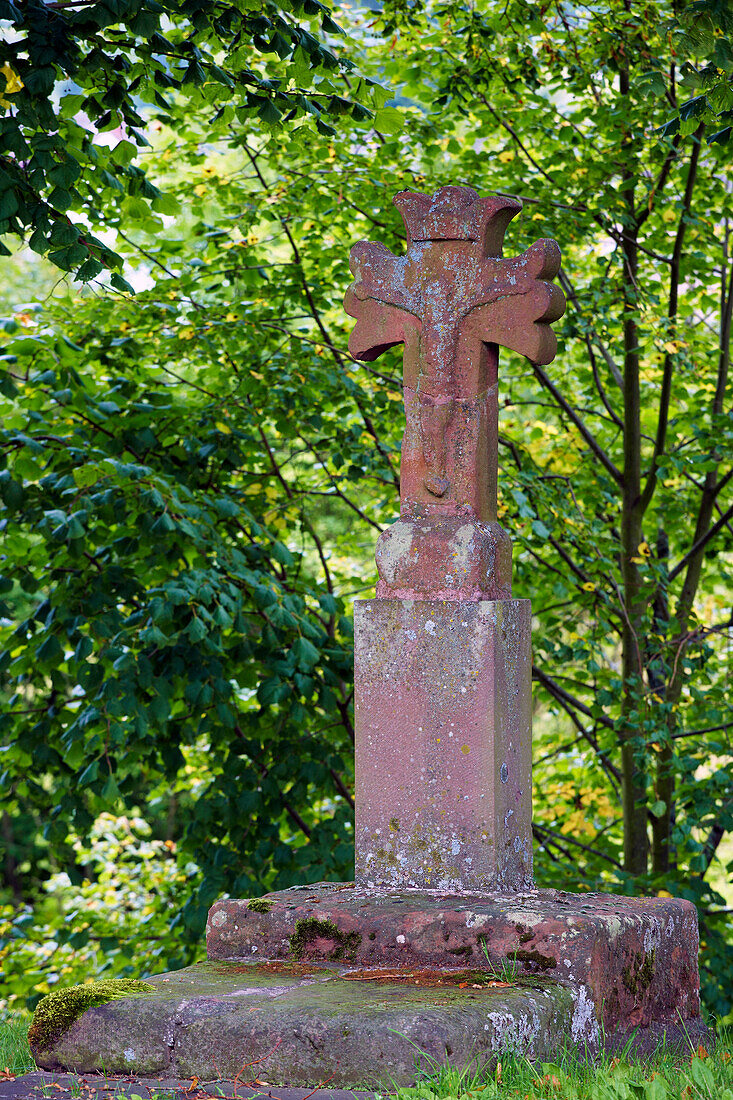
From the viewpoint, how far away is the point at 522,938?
3.24 metres

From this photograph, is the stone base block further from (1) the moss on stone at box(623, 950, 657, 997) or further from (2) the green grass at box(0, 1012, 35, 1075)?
(2) the green grass at box(0, 1012, 35, 1075)

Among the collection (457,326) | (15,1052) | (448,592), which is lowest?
(15,1052)

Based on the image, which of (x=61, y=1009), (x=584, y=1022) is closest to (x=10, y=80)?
(x=61, y=1009)

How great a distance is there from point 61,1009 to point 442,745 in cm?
149

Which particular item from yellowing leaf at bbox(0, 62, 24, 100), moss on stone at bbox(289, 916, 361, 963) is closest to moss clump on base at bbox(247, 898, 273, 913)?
moss on stone at bbox(289, 916, 361, 963)

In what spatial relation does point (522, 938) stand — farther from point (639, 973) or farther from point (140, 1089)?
point (140, 1089)

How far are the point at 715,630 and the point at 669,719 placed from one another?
582mm

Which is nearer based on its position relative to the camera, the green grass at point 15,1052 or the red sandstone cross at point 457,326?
the green grass at point 15,1052

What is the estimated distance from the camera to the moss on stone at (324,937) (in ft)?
11.3

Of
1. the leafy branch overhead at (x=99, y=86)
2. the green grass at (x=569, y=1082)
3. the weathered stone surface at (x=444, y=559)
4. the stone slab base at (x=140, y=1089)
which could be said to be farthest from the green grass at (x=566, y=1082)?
the leafy branch overhead at (x=99, y=86)

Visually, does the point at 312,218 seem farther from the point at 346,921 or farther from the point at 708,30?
the point at 346,921

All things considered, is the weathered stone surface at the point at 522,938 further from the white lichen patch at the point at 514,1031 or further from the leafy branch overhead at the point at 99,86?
the leafy branch overhead at the point at 99,86

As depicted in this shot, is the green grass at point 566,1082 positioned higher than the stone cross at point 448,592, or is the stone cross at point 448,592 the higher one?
the stone cross at point 448,592

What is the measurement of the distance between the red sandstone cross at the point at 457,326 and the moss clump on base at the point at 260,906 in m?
1.45
